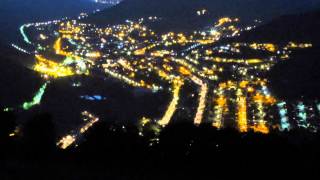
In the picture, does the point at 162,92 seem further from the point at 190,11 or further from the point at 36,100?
the point at 190,11

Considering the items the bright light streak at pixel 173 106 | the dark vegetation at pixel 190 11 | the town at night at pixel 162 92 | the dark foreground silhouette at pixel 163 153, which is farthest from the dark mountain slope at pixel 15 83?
the dark vegetation at pixel 190 11

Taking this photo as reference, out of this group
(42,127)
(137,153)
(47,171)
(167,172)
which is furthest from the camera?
(42,127)

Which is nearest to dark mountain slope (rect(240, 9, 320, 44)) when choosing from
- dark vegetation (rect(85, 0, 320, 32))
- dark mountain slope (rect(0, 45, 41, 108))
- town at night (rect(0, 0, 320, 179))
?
town at night (rect(0, 0, 320, 179))

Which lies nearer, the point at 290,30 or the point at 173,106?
the point at 173,106

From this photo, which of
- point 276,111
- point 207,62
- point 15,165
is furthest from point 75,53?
point 15,165

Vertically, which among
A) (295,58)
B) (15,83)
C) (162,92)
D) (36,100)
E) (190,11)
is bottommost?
(36,100)

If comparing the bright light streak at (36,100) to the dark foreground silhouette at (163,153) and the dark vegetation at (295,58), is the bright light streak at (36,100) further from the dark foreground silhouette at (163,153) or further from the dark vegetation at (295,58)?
the dark foreground silhouette at (163,153)

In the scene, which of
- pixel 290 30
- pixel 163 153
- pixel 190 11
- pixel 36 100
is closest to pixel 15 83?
pixel 36 100

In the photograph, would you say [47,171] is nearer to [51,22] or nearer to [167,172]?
[167,172]

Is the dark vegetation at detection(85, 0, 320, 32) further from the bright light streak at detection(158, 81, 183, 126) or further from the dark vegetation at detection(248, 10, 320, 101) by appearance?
the bright light streak at detection(158, 81, 183, 126)
